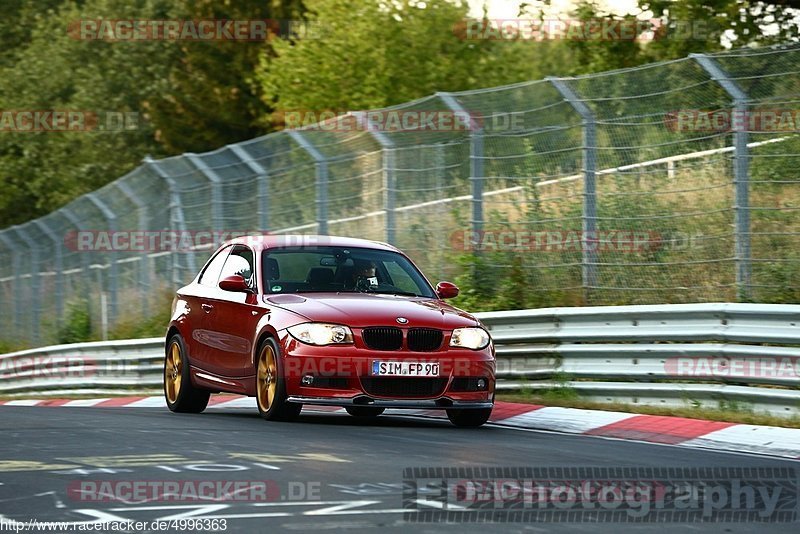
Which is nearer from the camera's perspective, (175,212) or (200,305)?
(200,305)

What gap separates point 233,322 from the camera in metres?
12.7

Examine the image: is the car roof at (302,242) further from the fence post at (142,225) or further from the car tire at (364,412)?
the fence post at (142,225)

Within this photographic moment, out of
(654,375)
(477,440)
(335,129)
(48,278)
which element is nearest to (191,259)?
(335,129)

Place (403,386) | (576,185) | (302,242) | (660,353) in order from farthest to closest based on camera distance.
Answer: (576,185), (302,242), (660,353), (403,386)

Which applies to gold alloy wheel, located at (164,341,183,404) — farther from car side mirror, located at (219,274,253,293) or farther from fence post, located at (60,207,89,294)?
fence post, located at (60,207,89,294)

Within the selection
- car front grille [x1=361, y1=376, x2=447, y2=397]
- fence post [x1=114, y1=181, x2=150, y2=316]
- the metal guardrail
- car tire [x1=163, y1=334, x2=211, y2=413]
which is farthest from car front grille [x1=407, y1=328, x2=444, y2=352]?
fence post [x1=114, y1=181, x2=150, y2=316]

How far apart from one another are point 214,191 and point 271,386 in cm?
1029

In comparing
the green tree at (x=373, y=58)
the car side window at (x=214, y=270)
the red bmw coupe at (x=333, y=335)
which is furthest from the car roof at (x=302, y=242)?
the green tree at (x=373, y=58)

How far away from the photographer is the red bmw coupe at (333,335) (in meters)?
11.5

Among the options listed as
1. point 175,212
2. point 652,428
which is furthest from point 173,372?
point 175,212

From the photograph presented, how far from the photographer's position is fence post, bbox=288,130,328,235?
18984 millimetres

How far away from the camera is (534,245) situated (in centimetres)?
1595

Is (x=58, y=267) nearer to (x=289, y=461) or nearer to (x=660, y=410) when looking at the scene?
(x=660, y=410)

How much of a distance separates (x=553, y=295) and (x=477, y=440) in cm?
525
